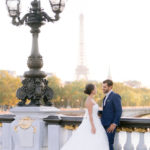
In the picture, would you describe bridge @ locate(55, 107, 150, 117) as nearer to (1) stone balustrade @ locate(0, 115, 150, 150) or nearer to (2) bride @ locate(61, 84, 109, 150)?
(1) stone balustrade @ locate(0, 115, 150, 150)

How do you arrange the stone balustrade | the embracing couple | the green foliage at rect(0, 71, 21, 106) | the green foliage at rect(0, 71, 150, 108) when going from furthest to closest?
the green foliage at rect(0, 71, 150, 108) < the green foliage at rect(0, 71, 21, 106) < the stone balustrade < the embracing couple

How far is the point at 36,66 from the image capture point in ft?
39.2

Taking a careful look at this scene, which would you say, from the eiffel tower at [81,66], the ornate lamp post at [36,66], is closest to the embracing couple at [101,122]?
the ornate lamp post at [36,66]

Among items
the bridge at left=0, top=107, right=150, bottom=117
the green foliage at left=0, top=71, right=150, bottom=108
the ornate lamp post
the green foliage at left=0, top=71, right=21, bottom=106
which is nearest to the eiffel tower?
the green foliage at left=0, top=71, right=150, bottom=108

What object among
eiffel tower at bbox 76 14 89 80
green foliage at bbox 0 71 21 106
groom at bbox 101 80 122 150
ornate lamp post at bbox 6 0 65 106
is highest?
eiffel tower at bbox 76 14 89 80

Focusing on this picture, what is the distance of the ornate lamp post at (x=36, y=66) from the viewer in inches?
468

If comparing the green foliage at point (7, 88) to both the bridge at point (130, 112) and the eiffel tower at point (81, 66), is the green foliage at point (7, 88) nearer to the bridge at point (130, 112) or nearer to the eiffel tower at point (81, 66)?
the bridge at point (130, 112)

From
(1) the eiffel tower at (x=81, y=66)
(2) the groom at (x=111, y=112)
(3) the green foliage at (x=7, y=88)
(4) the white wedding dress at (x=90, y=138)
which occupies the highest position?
(1) the eiffel tower at (x=81, y=66)

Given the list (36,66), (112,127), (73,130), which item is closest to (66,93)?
(36,66)

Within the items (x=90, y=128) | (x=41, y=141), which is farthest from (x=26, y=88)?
(x=90, y=128)

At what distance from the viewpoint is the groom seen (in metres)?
8.98

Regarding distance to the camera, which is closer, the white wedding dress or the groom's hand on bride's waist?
the groom's hand on bride's waist

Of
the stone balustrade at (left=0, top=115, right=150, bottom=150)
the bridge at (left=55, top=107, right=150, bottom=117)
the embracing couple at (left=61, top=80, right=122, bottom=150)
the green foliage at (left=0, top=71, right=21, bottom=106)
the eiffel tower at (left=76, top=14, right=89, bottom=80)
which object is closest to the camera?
the embracing couple at (left=61, top=80, right=122, bottom=150)

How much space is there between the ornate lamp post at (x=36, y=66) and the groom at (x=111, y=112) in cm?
303
